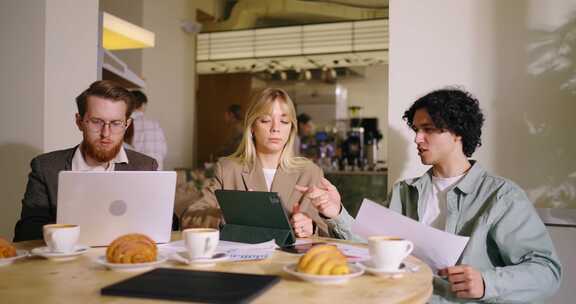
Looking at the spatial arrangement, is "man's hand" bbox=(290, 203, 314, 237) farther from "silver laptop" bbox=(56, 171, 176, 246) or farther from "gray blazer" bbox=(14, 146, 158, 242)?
"gray blazer" bbox=(14, 146, 158, 242)

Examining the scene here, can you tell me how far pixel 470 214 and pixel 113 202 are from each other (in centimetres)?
107

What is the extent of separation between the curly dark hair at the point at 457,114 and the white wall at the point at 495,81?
1.43ft

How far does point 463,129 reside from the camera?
1653 millimetres

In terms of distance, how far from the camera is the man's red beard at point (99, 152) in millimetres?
1771

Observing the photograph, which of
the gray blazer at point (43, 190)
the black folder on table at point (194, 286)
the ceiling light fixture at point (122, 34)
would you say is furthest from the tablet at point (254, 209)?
the ceiling light fixture at point (122, 34)

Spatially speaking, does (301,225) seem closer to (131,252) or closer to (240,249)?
(240,249)

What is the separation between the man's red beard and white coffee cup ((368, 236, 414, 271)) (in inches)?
45.0

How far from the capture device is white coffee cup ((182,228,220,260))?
1066 mm

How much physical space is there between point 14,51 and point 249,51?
14.6 feet

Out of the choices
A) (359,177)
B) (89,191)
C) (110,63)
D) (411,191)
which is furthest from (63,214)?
(359,177)

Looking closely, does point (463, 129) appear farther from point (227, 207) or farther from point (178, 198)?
point (178, 198)

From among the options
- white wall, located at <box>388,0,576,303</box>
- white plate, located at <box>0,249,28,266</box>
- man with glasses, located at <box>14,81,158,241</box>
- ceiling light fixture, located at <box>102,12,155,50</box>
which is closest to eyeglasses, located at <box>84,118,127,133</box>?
man with glasses, located at <box>14,81,158,241</box>

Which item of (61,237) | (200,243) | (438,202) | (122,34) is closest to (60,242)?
(61,237)

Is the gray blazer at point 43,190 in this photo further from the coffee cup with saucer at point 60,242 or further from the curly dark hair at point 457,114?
the curly dark hair at point 457,114
